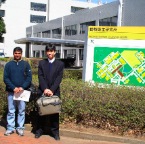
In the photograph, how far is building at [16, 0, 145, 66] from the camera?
30562mm

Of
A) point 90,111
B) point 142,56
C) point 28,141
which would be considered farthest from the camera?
point 142,56

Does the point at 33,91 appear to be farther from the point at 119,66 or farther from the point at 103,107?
the point at 119,66

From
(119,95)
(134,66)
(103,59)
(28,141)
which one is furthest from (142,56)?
(28,141)

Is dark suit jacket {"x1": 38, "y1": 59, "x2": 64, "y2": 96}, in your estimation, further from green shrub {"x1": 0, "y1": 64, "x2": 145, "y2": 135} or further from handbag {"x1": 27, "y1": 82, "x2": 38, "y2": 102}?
green shrub {"x1": 0, "y1": 64, "x2": 145, "y2": 135}

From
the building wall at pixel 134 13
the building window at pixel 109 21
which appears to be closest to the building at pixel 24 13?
the building window at pixel 109 21

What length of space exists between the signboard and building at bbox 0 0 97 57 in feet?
184

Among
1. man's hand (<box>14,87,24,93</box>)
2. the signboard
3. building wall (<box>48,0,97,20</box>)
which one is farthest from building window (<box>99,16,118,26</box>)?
building wall (<box>48,0,97,20</box>)

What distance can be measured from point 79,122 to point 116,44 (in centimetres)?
314

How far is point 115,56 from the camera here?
30.8ft

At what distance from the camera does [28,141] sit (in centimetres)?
629

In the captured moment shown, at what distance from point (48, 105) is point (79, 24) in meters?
42.6

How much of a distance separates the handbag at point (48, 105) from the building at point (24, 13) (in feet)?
195

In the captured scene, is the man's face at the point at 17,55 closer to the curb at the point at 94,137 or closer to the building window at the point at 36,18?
the curb at the point at 94,137

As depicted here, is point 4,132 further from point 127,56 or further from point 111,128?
point 127,56
